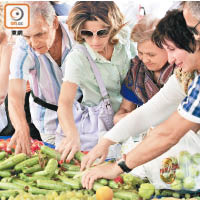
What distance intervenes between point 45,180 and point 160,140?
1.75ft

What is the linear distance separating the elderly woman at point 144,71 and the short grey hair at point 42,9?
1.26 ft

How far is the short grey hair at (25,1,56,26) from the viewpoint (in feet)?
6.06

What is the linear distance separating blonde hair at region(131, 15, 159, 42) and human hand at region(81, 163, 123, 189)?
548 millimetres

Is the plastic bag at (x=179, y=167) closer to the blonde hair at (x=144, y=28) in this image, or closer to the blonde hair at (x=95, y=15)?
the blonde hair at (x=144, y=28)

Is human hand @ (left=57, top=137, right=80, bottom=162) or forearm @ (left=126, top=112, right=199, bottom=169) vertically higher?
forearm @ (left=126, top=112, right=199, bottom=169)

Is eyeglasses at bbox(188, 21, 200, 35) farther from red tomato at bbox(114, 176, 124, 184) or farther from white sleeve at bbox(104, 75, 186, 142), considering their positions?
red tomato at bbox(114, 176, 124, 184)

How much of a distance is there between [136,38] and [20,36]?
0.53 meters

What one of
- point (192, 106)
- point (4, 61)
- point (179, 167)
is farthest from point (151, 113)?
point (4, 61)

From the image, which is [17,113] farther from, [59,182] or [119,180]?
[119,180]

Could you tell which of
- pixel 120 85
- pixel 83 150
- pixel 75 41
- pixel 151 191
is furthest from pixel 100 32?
pixel 151 191

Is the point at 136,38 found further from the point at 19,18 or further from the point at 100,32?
the point at 19,18

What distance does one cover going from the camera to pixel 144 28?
69.3 inches

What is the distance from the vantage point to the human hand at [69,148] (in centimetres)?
188

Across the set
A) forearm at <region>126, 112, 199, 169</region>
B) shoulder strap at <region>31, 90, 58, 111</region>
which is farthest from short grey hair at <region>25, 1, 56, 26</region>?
forearm at <region>126, 112, 199, 169</region>
